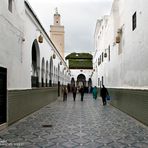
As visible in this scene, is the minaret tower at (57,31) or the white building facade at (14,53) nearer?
the white building facade at (14,53)

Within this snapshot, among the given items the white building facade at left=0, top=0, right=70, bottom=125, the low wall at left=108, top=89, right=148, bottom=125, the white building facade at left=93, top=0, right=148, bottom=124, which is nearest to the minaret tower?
the white building facade at left=93, top=0, right=148, bottom=124

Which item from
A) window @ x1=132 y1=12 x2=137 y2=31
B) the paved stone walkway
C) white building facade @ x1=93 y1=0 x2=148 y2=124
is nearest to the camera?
the paved stone walkway

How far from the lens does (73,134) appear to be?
26.5 ft

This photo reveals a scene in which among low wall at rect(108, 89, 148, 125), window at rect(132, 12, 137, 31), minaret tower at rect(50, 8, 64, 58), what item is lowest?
low wall at rect(108, 89, 148, 125)

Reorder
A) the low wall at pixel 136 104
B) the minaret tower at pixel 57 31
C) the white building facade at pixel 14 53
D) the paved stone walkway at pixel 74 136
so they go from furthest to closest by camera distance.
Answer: the minaret tower at pixel 57 31, the low wall at pixel 136 104, the white building facade at pixel 14 53, the paved stone walkway at pixel 74 136

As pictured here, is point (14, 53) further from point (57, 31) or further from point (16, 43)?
point (57, 31)

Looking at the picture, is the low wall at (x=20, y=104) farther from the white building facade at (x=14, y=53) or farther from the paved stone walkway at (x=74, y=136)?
the paved stone walkway at (x=74, y=136)

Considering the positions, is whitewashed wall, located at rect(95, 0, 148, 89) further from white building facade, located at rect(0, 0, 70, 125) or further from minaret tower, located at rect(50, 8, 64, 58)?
minaret tower, located at rect(50, 8, 64, 58)

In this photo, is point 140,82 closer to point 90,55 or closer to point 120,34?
point 120,34

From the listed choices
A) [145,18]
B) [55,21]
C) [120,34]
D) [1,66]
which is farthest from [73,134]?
[55,21]

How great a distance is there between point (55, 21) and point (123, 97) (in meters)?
42.3

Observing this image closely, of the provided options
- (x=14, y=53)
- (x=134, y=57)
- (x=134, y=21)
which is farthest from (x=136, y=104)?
(x=14, y=53)

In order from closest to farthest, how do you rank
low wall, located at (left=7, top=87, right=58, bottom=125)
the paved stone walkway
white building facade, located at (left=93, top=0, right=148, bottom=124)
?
the paved stone walkway < low wall, located at (left=7, top=87, right=58, bottom=125) < white building facade, located at (left=93, top=0, right=148, bottom=124)

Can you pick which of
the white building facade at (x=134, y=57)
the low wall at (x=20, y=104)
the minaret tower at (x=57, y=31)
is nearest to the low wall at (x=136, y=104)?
the white building facade at (x=134, y=57)
